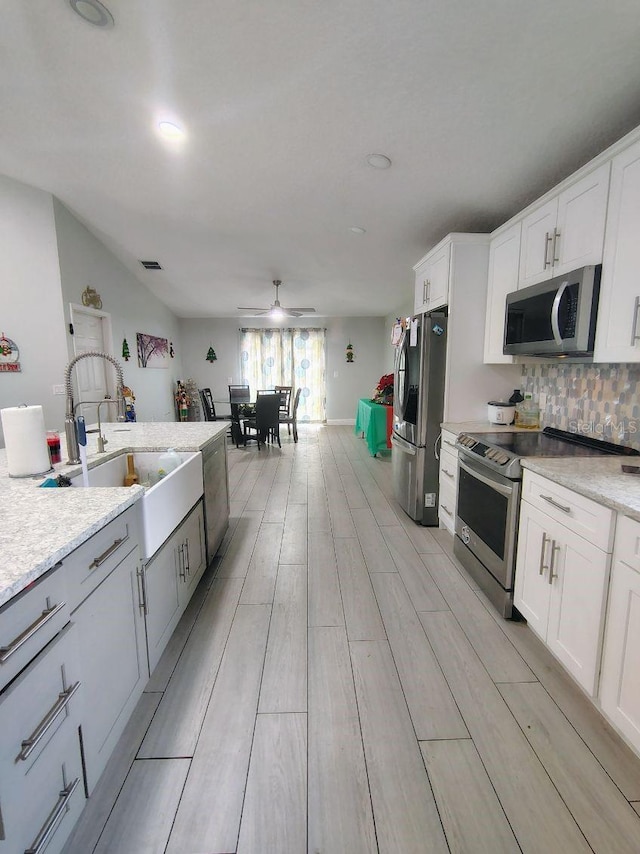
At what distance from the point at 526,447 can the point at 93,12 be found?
115 inches

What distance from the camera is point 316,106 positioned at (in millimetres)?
2062

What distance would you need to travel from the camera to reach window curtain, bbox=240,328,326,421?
7695mm

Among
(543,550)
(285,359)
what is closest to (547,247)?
(543,550)

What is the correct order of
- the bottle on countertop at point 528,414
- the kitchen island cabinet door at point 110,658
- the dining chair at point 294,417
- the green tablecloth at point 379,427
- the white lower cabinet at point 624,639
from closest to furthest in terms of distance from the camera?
the kitchen island cabinet door at point 110,658, the white lower cabinet at point 624,639, the bottle on countertop at point 528,414, the green tablecloth at point 379,427, the dining chair at point 294,417

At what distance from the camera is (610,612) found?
4.10ft

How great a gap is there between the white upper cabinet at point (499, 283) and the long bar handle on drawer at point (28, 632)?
264cm

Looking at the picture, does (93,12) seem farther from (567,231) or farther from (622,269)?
(622,269)

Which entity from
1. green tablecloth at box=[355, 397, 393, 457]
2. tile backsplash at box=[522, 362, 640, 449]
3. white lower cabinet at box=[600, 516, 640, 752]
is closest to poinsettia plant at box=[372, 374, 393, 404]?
green tablecloth at box=[355, 397, 393, 457]

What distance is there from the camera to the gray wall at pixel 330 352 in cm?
767

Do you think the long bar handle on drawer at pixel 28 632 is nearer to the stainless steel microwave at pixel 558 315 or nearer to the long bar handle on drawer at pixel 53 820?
the long bar handle on drawer at pixel 53 820

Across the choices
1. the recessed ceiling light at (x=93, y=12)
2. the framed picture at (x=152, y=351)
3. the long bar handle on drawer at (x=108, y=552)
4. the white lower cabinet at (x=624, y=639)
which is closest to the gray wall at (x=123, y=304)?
the framed picture at (x=152, y=351)

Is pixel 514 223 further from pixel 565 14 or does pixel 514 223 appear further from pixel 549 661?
pixel 549 661

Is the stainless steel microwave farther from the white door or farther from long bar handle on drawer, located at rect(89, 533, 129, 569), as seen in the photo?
the white door

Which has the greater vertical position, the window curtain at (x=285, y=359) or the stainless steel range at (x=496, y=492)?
the window curtain at (x=285, y=359)
